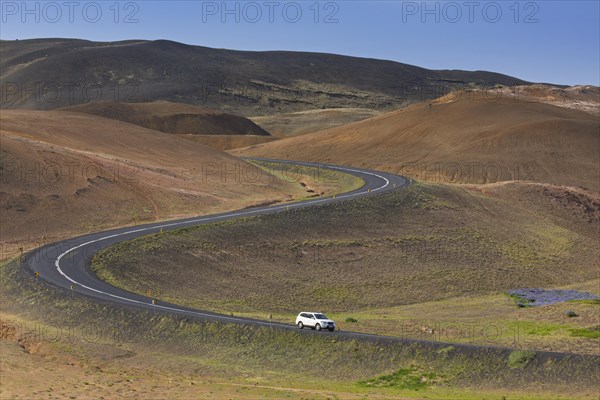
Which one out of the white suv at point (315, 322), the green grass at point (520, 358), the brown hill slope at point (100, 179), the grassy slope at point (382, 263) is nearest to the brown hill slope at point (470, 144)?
the brown hill slope at point (100, 179)

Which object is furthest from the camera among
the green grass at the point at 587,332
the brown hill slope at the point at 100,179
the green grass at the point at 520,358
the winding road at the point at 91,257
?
the brown hill slope at the point at 100,179

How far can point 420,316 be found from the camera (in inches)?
2379

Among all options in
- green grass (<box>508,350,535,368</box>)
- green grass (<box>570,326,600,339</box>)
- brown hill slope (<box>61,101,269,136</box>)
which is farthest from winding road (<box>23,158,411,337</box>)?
brown hill slope (<box>61,101,269,136</box>)

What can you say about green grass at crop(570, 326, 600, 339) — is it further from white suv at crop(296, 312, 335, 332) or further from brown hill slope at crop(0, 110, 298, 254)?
brown hill slope at crop(0, 110, 298, 254)

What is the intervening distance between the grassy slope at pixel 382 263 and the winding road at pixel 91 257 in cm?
200

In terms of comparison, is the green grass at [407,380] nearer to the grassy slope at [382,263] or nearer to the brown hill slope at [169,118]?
the grassy slope at [382,263]

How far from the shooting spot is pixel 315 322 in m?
47.8

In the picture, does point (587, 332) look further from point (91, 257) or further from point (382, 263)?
point (91, 257)

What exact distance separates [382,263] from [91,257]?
24.9 metres

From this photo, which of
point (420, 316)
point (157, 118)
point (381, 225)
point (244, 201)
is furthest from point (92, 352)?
point (157, 118)

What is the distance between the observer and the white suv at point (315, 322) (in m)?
47.6

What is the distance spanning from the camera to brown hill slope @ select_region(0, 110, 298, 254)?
8468 cm

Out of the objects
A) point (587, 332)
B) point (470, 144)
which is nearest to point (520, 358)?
point (587, 332)

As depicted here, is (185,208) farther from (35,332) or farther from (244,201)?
(35,332)
